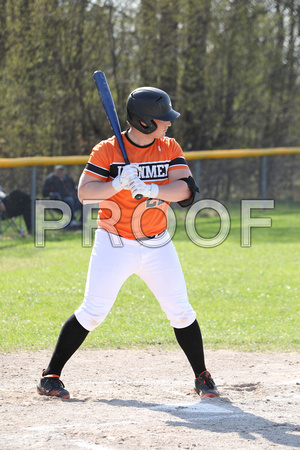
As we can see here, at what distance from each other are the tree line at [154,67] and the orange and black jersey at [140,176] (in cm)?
1154

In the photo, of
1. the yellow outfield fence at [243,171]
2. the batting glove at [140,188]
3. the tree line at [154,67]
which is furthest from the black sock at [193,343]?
the tree line at [154,67]

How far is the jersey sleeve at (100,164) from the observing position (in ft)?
12.9

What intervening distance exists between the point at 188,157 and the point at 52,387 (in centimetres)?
1103

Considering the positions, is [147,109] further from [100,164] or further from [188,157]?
[188,157]

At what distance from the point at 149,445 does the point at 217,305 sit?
3896mm

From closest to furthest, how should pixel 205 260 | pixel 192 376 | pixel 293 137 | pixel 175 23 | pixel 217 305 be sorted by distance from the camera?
pixel 192 376 < pixel 217 305 < pixel 205 260 < pixel 175 23 < pixel 293 137

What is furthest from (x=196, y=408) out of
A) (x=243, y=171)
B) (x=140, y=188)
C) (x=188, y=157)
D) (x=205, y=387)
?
(x=243, y=171)

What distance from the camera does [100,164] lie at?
3.96 m

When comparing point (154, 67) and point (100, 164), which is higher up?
point (154, 67)

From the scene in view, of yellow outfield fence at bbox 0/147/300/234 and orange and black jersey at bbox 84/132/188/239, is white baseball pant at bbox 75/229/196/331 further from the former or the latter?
yellow outfield fence at bbox 0/147/300/234

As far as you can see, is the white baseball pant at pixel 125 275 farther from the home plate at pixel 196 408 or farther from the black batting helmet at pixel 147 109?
the black batting helmet at pixel 147 109

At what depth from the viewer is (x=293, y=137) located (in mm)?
20688

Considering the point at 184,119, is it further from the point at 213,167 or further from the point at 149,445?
the point at 149,445

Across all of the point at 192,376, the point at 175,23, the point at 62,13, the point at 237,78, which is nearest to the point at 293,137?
the point at 237,78
